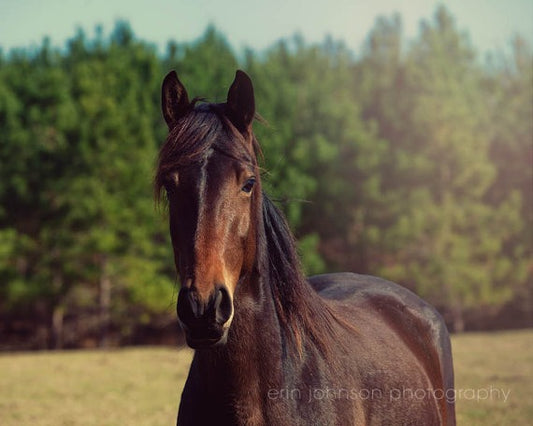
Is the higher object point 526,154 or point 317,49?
point 317,49

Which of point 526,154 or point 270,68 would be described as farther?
point 526,154

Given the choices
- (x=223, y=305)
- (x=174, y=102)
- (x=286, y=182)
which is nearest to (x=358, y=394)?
(x=223, y=305)

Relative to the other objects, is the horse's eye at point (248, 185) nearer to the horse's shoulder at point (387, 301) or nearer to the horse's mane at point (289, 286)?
the horse's mane at point (289, 286)

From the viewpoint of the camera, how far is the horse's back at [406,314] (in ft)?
15.0

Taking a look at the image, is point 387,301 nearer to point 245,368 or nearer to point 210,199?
point 245,368

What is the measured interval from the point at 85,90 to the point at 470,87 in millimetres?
18670

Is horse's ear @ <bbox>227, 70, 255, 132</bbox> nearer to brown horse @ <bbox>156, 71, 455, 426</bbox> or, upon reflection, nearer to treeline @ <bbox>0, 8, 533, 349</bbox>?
brown horse @ <bbox>156, 71, 455, 426</bbox>

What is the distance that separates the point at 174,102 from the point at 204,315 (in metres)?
1.16

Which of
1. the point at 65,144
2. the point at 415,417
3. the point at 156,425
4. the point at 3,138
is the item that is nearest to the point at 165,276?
the point at 65,144

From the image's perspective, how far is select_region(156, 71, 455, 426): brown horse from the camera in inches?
102

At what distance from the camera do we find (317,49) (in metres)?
34.0

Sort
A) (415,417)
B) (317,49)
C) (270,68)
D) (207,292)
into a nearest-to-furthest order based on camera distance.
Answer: (207,292) → (415,417) → (270,68) → (317,49)

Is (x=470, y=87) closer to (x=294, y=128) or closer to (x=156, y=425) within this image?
(x=294, y=128)

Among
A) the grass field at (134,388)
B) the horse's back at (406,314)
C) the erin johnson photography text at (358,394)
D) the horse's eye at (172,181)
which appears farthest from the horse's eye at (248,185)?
the grass field at (134,388)
